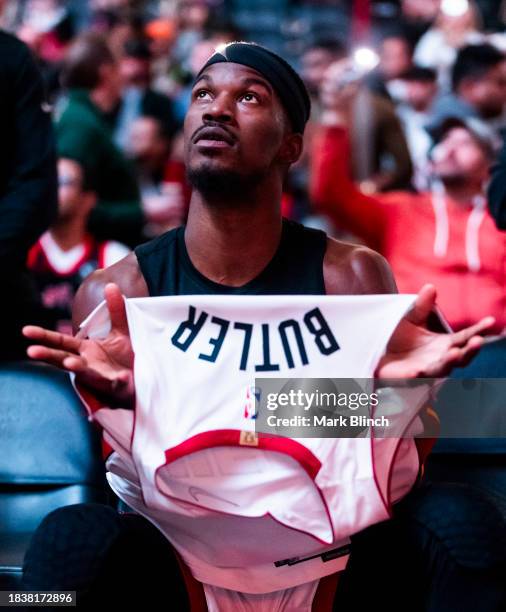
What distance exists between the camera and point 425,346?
2.02m

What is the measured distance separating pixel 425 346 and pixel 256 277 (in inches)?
19.0

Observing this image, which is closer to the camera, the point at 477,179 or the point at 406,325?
the point at 406,325

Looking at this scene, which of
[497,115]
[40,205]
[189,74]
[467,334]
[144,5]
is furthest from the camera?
[144,5]

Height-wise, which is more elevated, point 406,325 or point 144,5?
point 144,5

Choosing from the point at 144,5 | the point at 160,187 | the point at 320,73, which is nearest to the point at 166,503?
the point at 160,187

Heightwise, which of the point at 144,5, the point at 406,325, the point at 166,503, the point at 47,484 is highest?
the point at 144,5

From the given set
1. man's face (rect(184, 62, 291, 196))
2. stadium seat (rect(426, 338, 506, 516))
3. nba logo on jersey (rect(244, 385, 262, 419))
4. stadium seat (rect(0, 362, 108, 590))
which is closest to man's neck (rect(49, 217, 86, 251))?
stadium seat (rect(0, 362, 108, 590))

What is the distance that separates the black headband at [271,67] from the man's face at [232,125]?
14 millimetres

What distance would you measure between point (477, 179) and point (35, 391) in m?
2.07

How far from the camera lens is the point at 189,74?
7.04m

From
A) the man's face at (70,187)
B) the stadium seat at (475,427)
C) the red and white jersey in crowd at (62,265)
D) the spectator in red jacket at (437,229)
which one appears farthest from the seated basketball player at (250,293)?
the man's face at (70,187)

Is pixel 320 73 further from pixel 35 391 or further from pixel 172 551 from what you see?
pixel 172 551

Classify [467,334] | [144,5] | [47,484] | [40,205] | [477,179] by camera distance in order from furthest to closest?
[144,5] → [477,179] → [40,205] → [47,484] → [467,334]

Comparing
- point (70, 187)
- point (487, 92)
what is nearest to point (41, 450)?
point (70, 187)
